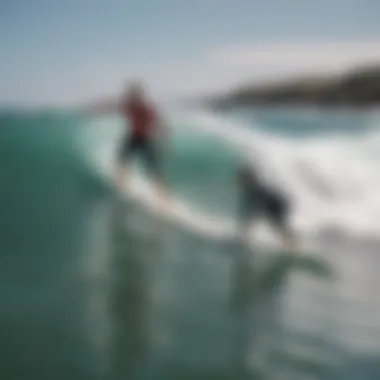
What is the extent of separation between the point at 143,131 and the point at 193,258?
273 mm

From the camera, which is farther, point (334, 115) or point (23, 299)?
point (334, 115)

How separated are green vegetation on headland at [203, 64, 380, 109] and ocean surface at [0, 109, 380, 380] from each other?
1.0 inches

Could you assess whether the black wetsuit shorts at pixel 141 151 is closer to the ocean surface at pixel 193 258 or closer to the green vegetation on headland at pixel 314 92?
the ocean surface at pixel 193 258

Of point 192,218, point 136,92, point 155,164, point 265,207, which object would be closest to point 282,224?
point 265,207

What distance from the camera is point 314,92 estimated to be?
4.80 ft

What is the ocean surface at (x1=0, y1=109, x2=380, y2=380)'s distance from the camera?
1354 mm

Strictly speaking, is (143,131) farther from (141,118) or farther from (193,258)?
(193,258)

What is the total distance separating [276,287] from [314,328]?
4.2 inches

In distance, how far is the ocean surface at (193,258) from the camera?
4.44 feet

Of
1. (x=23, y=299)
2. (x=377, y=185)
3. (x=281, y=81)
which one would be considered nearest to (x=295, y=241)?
(x=377, y=185)

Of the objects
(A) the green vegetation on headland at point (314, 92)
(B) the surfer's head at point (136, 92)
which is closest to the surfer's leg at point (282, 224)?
(A) the green vegetation on headland at point (314, 92)

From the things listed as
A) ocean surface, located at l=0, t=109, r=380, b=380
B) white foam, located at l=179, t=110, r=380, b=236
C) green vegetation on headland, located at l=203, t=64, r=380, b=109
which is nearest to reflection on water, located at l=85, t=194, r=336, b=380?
ocean surface, located at l=0, t=109, r=380, b=380

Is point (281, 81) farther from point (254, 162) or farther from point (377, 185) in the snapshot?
point (377, 185)

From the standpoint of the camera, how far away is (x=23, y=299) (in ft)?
4.48
